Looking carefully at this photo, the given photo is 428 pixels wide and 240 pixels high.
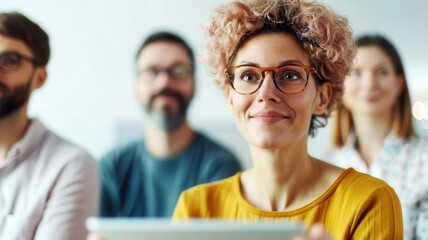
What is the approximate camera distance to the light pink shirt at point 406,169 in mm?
1692

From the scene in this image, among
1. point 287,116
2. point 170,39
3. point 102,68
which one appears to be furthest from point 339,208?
point 102,68

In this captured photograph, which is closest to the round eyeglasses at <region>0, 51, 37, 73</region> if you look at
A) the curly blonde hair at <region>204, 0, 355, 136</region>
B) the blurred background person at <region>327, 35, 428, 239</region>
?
the curly blonde hair at <region>204, 0, 355, 136</region>

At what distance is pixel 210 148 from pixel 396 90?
2.23 ft

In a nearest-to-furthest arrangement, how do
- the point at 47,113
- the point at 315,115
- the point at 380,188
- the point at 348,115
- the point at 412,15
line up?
the point at 380,188
the point at 315,115
the point at 348,115
the point at 412,15
the point at 47,113

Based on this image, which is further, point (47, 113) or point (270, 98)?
point (47, 113)

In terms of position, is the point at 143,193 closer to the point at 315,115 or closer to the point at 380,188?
the point at 315,115

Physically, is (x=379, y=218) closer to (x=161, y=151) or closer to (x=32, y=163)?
(x=32, y=163)

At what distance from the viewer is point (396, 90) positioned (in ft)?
6.44

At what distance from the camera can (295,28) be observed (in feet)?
4.14

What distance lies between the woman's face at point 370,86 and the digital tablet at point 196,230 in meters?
1.07

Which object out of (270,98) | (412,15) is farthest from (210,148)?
(270,98)

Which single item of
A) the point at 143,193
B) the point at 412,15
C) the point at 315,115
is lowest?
the point at 143,193

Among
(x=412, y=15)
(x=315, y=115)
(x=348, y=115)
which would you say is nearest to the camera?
(x=315, y=115)

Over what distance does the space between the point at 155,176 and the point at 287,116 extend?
1131mm
